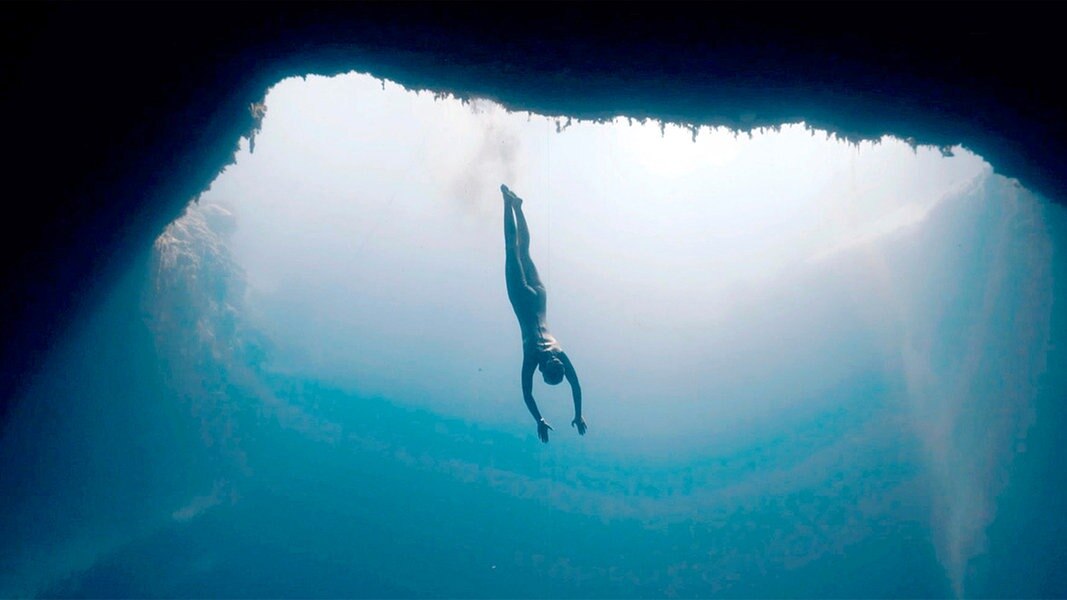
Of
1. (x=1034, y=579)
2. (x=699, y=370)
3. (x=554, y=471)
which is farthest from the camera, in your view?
(x=699, y=370)

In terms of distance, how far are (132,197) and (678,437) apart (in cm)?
5713

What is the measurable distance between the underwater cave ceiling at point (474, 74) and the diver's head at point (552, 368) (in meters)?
4.15

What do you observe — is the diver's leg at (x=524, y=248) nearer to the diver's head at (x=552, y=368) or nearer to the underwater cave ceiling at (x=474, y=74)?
the diver's head at (x=552, y=368)

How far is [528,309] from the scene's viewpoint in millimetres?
8336

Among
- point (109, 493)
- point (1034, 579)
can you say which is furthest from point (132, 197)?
point (1034, 579)

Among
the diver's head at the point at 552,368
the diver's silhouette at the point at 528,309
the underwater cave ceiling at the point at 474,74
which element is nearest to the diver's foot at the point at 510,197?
the diver's silhouette at the point at 528,309

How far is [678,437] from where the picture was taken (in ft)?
179

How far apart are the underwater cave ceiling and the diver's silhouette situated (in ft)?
6.71

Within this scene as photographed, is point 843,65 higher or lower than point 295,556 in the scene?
higher

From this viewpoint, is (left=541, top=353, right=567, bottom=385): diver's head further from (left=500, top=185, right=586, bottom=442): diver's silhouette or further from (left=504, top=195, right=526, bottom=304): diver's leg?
(left=504, top=195, right=526, bottom=304): diver's leg

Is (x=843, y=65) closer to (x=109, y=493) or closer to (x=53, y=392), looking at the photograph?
(x=53, y=392)

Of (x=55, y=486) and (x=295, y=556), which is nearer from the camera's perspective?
(x=55, y=486)

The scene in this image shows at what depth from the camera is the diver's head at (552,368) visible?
285 inches

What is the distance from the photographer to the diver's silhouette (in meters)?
7.39
